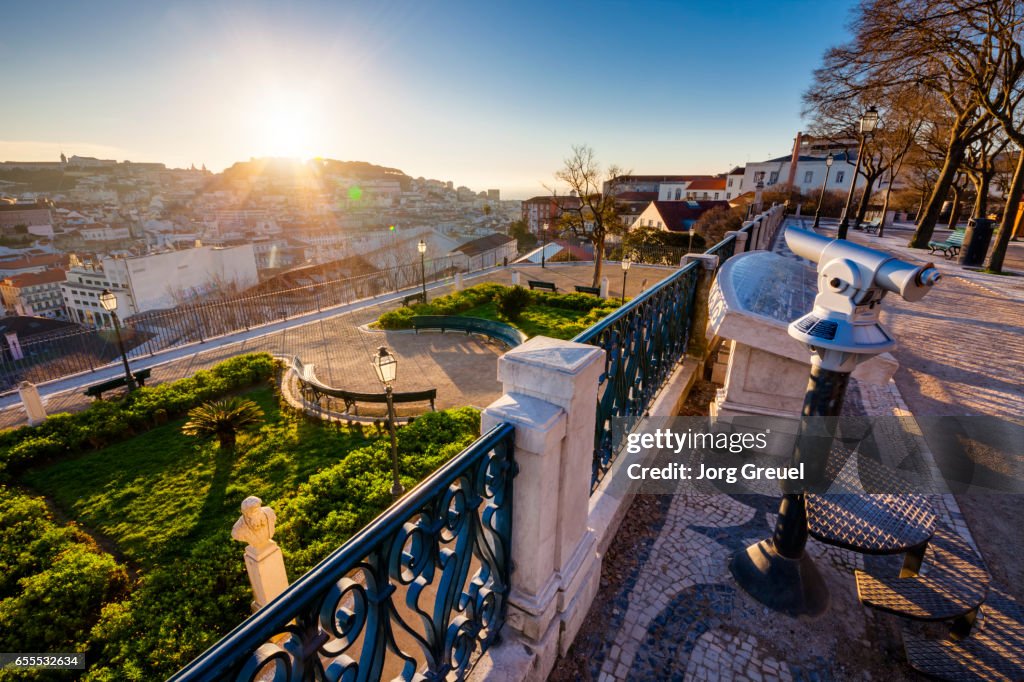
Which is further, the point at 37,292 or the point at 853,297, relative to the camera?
the point at 37,292

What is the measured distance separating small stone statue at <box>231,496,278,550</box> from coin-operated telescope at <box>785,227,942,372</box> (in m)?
5.33

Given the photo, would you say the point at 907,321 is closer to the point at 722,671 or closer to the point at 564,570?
the point at 722,671

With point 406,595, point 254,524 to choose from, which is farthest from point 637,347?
point 254,524

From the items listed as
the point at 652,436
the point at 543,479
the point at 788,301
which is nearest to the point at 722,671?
the point at 543,479

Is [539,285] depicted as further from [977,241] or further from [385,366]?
[385,366]

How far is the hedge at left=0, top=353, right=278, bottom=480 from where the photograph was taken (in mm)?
9578

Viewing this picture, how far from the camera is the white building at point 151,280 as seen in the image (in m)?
49.7

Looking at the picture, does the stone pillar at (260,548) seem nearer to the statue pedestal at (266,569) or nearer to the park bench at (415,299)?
the statue pedestal at (266,569)

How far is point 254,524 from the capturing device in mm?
4754

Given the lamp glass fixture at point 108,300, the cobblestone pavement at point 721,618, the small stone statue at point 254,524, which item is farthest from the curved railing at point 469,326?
the cobblestone pavement at point 721,618

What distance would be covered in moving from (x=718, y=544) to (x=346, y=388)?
12.2m

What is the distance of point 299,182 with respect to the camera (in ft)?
553

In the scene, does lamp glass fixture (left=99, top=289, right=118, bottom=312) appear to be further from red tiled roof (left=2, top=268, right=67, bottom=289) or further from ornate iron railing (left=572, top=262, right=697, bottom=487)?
red tiled roof (left=2, top=268, right=67, bottom=289)

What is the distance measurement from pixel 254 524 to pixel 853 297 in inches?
228
